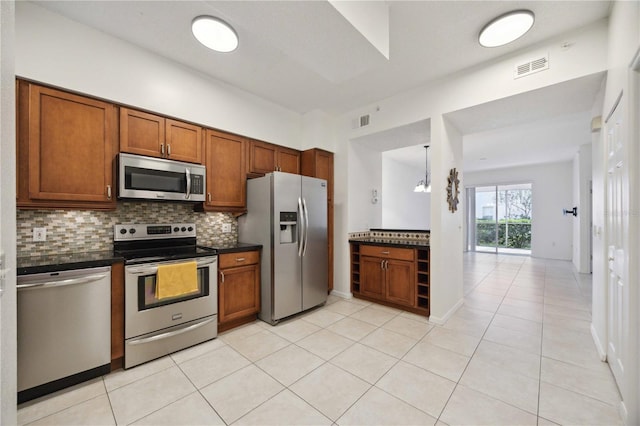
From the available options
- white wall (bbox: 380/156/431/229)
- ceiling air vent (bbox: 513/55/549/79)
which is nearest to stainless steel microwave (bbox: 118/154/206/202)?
ceiling air vent (bbox: 513/55/549/79)

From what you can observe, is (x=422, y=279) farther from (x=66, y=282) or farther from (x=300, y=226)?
(x=66, y=282)

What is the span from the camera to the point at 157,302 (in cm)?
227

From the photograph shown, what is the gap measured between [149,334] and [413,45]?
353 cm

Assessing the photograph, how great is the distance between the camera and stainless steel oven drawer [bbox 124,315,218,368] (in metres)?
2.12

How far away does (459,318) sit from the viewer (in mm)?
3133

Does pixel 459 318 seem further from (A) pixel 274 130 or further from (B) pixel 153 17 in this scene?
(B) pixel 153 17

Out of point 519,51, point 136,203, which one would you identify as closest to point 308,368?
point 136,203

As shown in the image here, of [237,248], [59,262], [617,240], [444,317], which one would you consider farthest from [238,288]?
[617,240]

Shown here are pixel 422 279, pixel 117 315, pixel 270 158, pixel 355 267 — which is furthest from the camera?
pixel 355 267

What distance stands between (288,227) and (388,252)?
1.44m

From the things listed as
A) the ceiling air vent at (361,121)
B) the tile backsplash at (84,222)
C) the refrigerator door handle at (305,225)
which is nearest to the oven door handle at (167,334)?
the tile backsplash at (84,222)

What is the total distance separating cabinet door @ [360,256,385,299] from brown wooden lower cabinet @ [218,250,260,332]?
157cm

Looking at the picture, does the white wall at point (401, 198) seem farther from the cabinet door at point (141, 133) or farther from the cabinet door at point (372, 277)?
the cabinet door at point (141, 133)

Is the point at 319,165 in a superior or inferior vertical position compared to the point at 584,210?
superior
